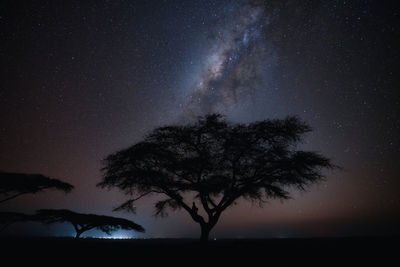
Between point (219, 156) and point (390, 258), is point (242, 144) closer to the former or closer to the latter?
point (219, 156)

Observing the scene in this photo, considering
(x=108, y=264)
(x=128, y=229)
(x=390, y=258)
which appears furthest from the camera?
(x=128, y=229)

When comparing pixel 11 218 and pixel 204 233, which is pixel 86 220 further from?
pixel 204 233

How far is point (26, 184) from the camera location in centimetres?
1831

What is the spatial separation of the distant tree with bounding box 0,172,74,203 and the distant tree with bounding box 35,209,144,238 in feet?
31.4

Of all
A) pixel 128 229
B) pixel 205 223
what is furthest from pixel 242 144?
pixel 128 229

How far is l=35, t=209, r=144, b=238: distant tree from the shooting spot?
89.3ft

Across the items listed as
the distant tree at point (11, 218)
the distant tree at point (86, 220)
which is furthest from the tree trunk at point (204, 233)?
the distant tree at point (11, 218)

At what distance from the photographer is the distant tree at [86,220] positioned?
89.3ft

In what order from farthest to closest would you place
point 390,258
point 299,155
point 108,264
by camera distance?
point 299,155, point 390,258, point 108,264

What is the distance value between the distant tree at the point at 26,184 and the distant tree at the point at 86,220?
957 cm

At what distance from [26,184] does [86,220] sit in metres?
11.2

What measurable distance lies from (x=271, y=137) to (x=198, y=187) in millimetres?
7257

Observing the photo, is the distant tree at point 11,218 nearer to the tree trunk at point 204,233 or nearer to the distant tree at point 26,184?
the distant tree at point 26,184

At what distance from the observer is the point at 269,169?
64.5 feet
